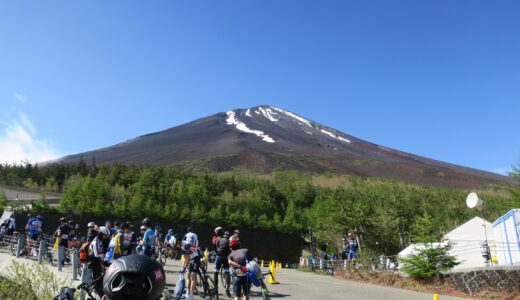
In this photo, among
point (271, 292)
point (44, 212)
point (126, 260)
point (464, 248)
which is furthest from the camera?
point (44, 212)

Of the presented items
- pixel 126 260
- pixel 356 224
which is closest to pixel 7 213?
pixel 126 260

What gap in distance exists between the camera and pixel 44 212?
38969 millimetres

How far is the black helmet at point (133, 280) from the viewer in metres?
2.60

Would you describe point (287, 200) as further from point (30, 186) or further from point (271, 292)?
point (271, 292)

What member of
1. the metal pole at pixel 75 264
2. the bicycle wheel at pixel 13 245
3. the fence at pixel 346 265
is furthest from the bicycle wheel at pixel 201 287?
the bicycle wheel at pixel 13 245

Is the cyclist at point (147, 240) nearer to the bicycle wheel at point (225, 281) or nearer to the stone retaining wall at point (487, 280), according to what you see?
the bicycle wheel at point (225, 281)

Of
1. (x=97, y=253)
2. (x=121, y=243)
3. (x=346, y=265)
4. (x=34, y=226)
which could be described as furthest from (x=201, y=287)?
(x=346, y=265)

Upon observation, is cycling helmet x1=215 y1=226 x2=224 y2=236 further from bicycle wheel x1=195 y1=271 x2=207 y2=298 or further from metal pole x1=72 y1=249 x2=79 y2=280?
metal pole x1=72 y1=249 x2=79 y2=280

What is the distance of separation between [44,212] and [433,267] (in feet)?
112

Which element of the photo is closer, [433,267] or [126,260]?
[126,260]

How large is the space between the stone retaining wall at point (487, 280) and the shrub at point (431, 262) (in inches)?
20.7

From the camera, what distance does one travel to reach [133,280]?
2611 mm

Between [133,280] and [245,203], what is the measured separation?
54593mm

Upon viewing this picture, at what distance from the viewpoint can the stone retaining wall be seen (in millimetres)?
13836
